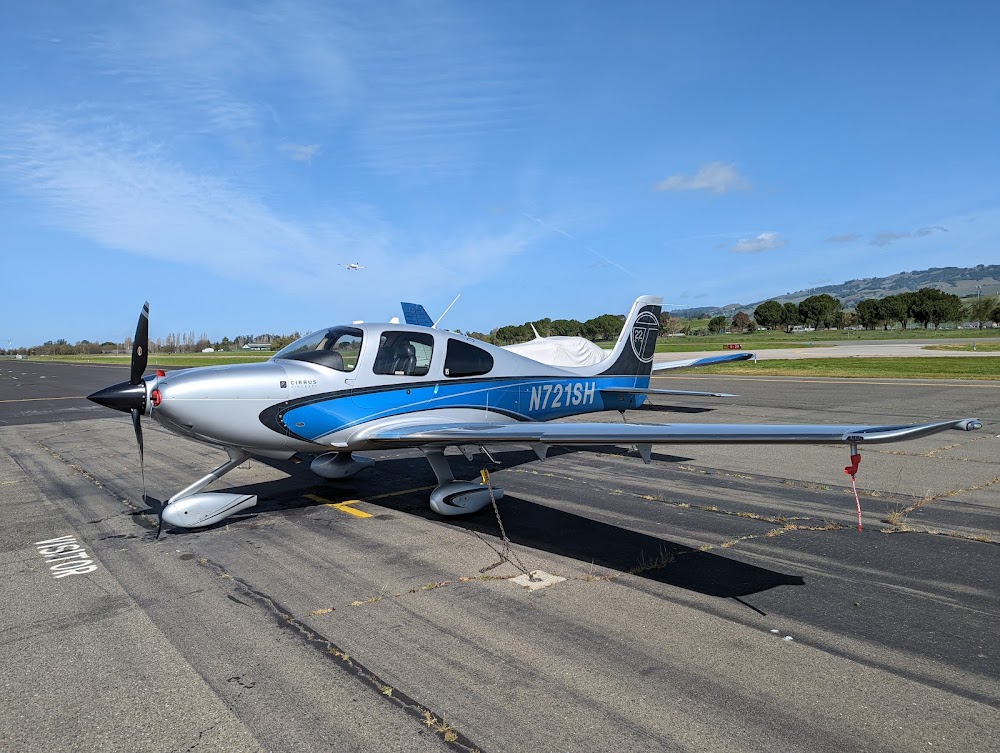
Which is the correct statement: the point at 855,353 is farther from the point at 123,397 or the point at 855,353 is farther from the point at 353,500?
the point at 123,397

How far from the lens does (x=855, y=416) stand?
1605 centimetres

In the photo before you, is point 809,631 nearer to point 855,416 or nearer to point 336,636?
point 336,636

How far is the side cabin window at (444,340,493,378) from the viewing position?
9102 mm

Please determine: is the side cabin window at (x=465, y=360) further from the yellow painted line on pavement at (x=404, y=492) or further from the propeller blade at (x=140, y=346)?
the propeller blade at (x=140, y=346)

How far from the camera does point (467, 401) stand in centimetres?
930

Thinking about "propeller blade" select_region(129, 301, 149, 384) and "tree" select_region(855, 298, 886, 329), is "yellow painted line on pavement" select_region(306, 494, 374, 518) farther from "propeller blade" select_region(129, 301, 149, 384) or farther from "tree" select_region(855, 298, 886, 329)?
"tree" select_region(855, 298, 886, 329)

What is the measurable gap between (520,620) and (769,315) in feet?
580

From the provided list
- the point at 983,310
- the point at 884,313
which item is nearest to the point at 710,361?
the point at 983,310

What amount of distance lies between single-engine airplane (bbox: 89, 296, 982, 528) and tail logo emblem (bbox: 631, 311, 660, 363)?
311 centimetres

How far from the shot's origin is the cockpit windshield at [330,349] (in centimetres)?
822

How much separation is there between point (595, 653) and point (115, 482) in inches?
367

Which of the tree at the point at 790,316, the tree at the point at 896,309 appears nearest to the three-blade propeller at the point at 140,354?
the tree at the point at 896,309

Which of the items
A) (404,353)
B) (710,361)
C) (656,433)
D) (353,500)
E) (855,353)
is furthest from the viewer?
(855,353)

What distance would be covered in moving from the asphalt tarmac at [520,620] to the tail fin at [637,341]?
2.96 m
